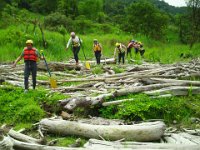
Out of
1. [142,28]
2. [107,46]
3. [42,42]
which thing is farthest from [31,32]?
[142,28]

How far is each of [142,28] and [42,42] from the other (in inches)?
1147

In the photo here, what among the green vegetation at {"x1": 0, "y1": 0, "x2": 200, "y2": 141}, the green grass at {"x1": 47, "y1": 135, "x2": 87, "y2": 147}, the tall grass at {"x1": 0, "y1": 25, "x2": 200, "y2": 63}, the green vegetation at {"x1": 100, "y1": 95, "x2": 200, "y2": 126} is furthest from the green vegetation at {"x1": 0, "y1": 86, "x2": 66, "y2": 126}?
the tall grass at {"x1": 0, "y1": 25, "x2": 200, "y2": 63}

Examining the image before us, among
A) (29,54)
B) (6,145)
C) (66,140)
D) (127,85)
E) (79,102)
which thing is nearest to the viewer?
(6,145)

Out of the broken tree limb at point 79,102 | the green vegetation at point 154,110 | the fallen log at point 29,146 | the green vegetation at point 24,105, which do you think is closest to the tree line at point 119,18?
the green vegetation at point 24,105

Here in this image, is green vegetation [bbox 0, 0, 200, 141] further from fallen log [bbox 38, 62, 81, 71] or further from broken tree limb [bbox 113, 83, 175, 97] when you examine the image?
fallen log [bbox 38, 62, 81, 71]

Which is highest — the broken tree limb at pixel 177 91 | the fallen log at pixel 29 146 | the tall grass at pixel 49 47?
the tall grass at pixel 49 47

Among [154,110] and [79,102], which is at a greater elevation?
[79,102]

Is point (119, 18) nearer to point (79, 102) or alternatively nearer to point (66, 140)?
point (79, 102)

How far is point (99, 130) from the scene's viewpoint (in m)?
6.71

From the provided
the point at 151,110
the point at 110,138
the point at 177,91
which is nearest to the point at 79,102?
the point at 151,110

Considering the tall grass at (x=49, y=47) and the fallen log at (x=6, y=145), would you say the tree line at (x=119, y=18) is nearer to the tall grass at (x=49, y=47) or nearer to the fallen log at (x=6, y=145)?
the tall grass at (x=49, y=47)

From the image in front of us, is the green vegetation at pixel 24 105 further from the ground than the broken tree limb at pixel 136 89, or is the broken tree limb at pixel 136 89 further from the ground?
the broken tree limb at pixel 136 89

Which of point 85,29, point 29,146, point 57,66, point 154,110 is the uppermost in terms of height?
point 85,29

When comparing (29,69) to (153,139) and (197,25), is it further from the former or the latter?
(197,25)
